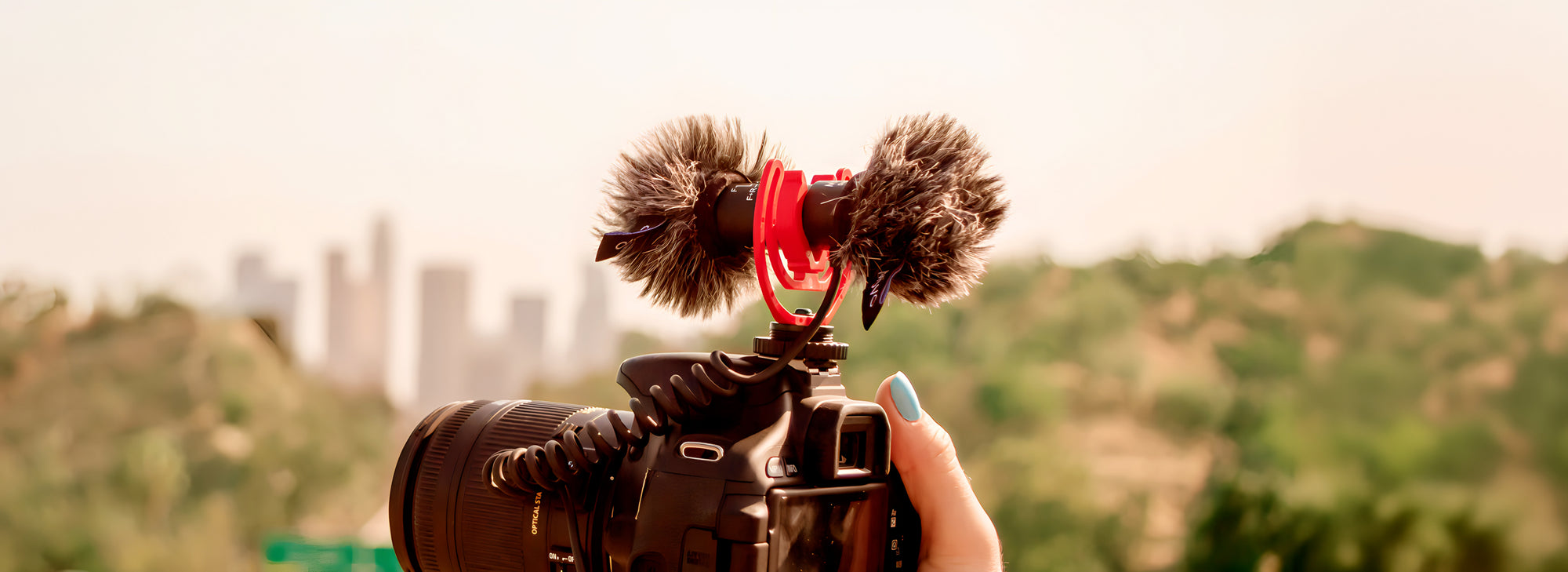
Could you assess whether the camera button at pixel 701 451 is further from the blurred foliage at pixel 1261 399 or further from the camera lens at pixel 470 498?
the blurred foliage at pixel 1261 399

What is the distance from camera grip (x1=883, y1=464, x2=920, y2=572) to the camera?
85 centimetres

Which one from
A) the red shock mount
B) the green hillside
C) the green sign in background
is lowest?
the green sign in background

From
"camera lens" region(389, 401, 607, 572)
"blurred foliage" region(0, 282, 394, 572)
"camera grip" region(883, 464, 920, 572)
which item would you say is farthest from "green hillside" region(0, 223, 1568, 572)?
"camera grip" region(883, 464, 920, 572)

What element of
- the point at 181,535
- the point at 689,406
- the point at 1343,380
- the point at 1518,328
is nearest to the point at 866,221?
the point at 689,406

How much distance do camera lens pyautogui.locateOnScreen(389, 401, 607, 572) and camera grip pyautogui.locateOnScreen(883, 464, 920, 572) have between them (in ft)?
0.89

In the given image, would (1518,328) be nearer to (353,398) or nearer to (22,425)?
(353,398)

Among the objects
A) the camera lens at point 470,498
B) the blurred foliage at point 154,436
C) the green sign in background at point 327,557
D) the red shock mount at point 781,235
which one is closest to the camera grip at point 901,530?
the red shock mount at point 781,235

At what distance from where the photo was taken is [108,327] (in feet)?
9.30

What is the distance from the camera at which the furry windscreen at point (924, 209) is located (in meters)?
0.76

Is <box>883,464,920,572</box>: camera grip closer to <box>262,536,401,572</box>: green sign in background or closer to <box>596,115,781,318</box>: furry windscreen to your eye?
<box>596,115,781,318</box>: furry windscreen

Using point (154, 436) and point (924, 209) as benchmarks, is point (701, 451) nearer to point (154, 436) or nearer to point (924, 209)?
point (924, 209)

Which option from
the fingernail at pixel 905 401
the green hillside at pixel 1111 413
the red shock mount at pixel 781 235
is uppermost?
the red shock mount at pixel 781 235

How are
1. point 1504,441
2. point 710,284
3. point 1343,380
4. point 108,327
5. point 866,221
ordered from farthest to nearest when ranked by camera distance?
point 108,327 → point 1343,380 → point 1504,441 → point 710,284 → point 866,221

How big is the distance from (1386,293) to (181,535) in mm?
3273
